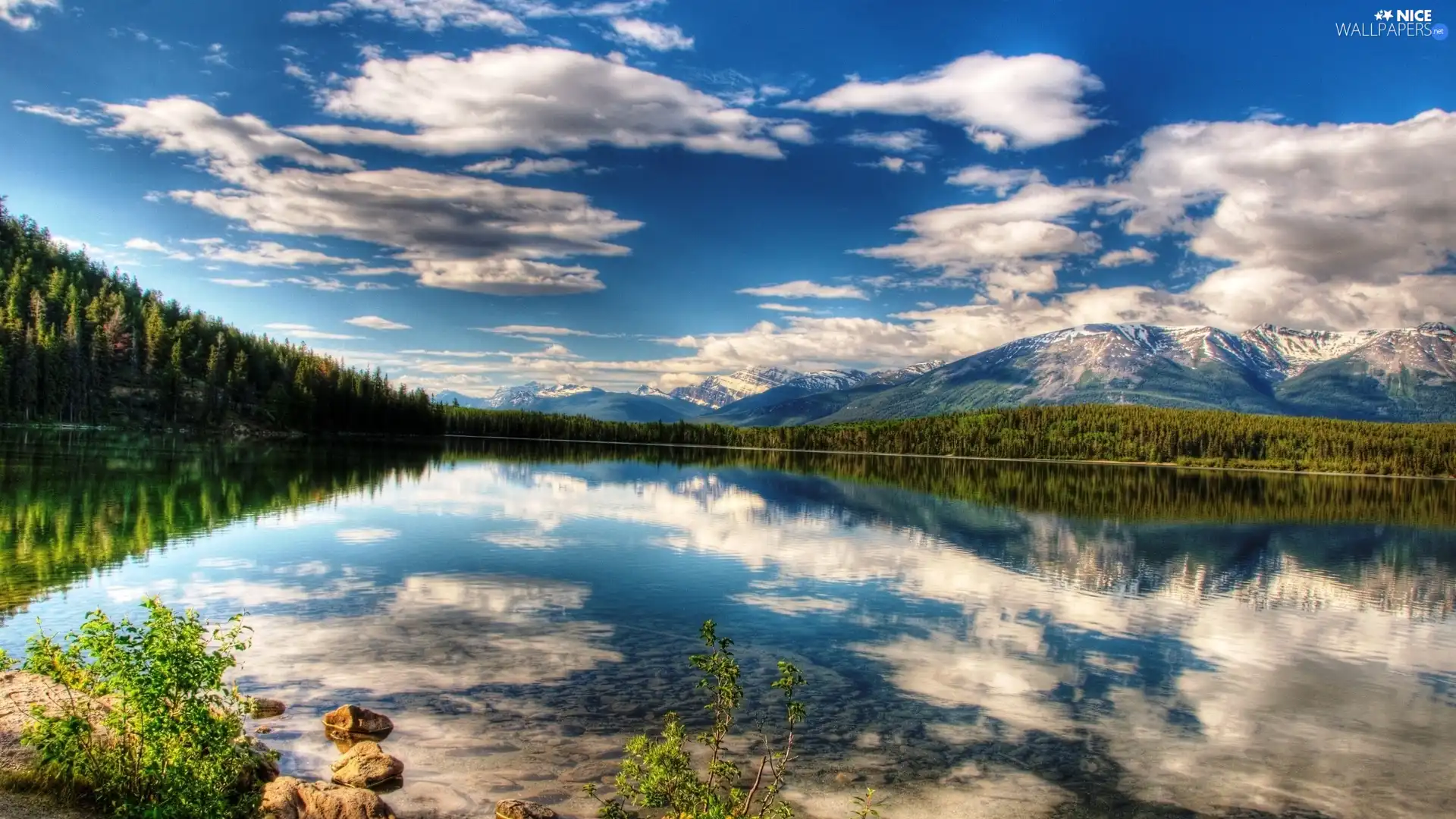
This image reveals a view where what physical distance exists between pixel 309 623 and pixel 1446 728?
138ft

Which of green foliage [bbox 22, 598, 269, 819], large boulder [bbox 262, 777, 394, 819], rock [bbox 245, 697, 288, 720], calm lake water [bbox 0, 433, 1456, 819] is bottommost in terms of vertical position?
calm lake water [bbox 0, 433, 1456, 819]

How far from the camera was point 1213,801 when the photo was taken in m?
20.8

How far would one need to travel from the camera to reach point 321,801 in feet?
→ 56.2

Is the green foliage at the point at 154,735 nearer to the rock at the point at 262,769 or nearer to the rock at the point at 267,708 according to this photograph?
the rock at the point at 262,769

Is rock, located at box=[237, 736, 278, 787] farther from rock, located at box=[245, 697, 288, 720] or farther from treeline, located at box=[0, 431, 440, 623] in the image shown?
treeline, located at box=[0, 431, 440, 623]

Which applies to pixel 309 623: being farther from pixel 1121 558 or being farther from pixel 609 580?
pixel 1121 558

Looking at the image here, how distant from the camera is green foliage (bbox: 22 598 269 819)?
1414 centimetres

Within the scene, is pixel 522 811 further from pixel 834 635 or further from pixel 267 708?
pixel 834 635

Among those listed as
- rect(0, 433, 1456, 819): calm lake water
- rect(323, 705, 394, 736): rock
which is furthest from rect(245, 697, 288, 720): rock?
rect(323, 705, 394, 736): rock

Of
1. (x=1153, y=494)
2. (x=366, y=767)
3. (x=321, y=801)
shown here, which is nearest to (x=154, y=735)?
(x=321, y=801)

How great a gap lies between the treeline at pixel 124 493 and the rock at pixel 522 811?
81.4ft

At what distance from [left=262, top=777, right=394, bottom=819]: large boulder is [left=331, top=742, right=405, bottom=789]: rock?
1.51 meters

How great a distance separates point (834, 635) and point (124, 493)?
211 feet

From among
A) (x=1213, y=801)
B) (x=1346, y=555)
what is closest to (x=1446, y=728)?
(x=1213, y=801)
